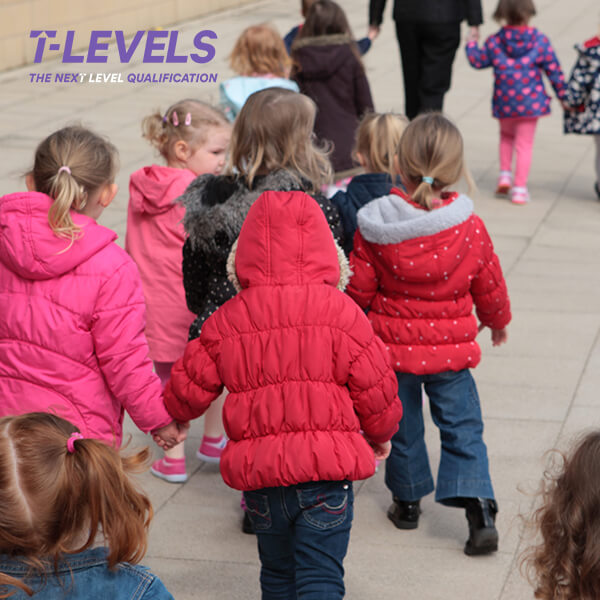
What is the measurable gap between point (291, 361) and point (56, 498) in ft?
3.47

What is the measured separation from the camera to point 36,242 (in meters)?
3.57

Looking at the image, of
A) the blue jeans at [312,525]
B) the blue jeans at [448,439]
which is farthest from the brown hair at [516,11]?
the blue jeans at [312,525]

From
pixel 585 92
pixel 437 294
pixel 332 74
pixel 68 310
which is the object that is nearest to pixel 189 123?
pixel 437 294

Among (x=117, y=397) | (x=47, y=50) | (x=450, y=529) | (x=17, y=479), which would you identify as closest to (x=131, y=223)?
(x=117, y=397)

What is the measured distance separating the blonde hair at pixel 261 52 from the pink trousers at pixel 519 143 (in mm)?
2990

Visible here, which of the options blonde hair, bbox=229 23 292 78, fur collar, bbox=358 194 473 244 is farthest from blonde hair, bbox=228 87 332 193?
blonde hair, bbox=229 23 292 78

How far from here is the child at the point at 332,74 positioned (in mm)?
7770

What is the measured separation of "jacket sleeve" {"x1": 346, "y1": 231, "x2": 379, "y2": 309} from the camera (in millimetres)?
4191

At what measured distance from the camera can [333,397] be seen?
3211 mm

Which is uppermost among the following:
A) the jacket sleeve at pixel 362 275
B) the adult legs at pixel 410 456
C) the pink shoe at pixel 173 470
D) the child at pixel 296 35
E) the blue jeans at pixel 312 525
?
the child at pixel 296 35

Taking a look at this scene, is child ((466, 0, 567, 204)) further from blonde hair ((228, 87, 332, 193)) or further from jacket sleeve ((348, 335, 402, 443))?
jacket sleeve ((348, 335, 402, 443))

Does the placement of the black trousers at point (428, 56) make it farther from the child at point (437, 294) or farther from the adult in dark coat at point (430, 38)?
the child at point (437, 294)

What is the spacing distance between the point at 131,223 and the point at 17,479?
2.79 m

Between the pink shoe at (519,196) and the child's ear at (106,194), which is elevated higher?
the child's ear at (106,194)
